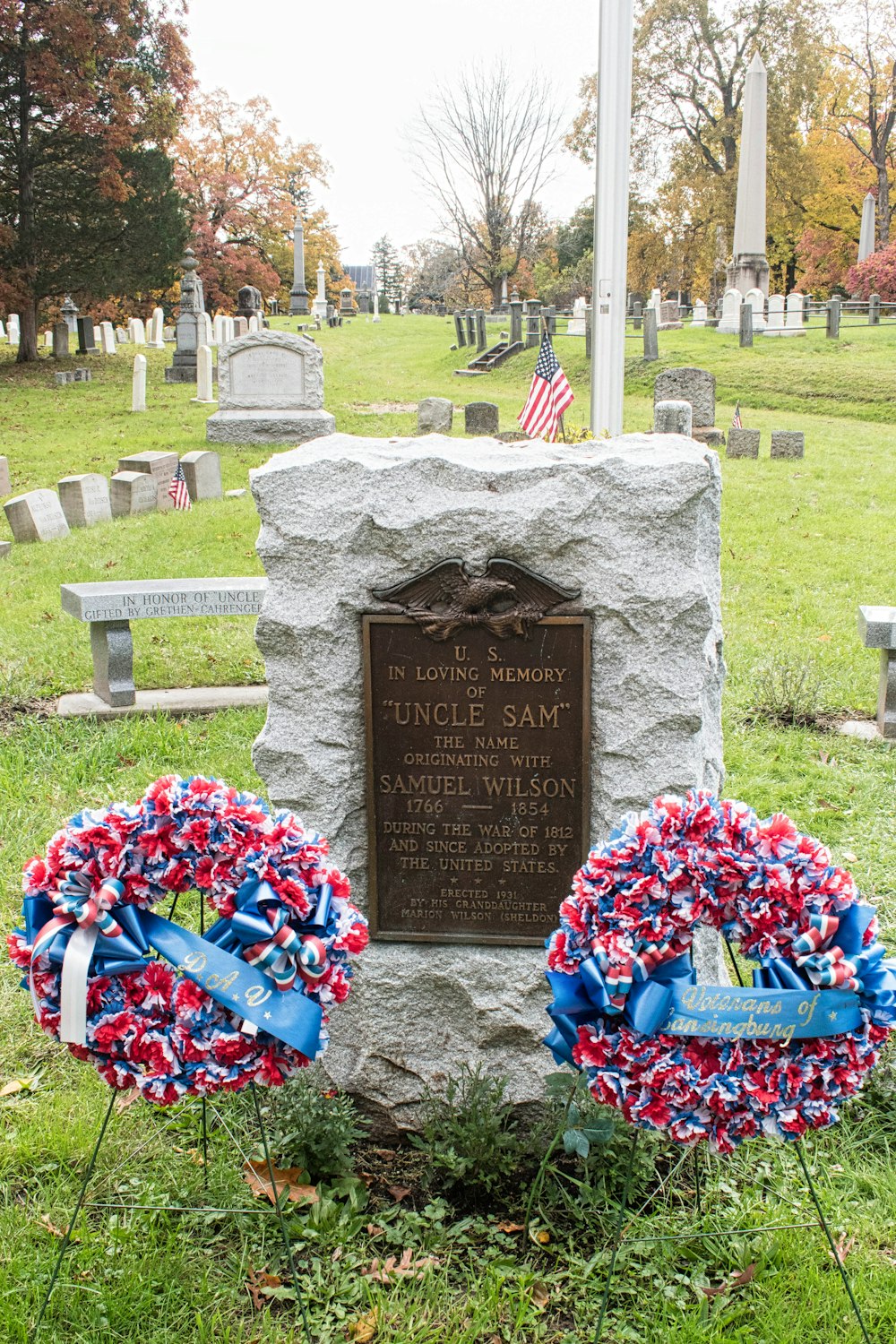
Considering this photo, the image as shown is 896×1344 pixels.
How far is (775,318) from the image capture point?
31.8 m

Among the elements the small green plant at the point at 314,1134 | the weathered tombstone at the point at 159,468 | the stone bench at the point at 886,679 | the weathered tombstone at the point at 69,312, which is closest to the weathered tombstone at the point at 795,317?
the weathered tombstone at the point at 69,312

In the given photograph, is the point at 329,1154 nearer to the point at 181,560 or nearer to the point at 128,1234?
the point at 128,1234

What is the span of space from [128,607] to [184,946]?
14.3 ft

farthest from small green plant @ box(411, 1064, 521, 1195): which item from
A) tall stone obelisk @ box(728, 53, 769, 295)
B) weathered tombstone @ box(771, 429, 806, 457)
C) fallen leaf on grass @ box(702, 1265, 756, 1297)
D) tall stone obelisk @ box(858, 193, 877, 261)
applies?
tall stone obelisk @ box(858, 193, 877, 261)

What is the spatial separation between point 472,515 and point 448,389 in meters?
23.5

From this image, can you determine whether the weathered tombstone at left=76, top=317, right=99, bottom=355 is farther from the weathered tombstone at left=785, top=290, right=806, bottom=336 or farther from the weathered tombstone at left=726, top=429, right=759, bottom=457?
the weathered tombstone at left=726, top=429, right=759, bottom=457

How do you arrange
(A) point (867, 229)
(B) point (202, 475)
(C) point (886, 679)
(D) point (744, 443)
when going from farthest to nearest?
(A) point (867, 229), (D) point (744, 443), (B) point (202, 475), (C) point (886, 679)

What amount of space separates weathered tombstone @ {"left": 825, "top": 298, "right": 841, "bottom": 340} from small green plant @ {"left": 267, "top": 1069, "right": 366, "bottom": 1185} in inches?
1134

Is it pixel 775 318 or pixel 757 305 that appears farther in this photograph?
pixel 757 305

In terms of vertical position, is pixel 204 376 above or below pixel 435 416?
above

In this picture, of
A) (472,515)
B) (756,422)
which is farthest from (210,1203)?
(756,422)

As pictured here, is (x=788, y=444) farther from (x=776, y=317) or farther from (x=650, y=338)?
(x=776, y=317)

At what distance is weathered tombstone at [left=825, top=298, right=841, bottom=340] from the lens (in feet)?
93.9

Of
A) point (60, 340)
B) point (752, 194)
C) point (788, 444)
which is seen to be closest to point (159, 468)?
point (788, 444)
